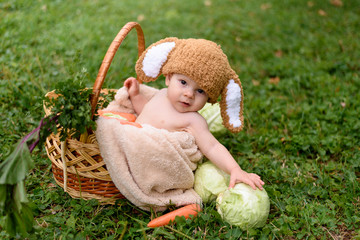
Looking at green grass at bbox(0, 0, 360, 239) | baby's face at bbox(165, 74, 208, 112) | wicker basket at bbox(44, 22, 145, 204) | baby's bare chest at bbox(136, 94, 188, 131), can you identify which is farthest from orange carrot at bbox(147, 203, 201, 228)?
baby's face at bbox(165, 74, 208, 112)

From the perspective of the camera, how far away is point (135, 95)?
245 centimetres

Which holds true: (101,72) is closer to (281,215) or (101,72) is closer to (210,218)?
(210,218)

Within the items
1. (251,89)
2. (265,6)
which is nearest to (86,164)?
(251,89)

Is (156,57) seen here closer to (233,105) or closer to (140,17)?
(233,105)

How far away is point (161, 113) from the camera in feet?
7.06

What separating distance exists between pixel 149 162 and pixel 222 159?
447mm

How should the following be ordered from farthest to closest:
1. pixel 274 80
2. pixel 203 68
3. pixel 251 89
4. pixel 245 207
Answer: pixel 274 80 < pixel 251 89 < pixel 203 68 < pixel 245 207

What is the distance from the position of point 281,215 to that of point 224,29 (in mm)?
3115

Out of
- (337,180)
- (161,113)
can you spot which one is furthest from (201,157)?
(337,180)

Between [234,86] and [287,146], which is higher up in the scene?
[234,86]

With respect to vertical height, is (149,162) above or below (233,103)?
below

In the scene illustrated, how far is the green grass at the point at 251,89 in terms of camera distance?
1940 mm

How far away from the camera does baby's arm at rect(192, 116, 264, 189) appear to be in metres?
1.94

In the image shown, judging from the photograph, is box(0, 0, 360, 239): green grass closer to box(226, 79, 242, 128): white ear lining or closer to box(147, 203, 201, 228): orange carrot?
box(147, 203, 201, 228): orange carrot
